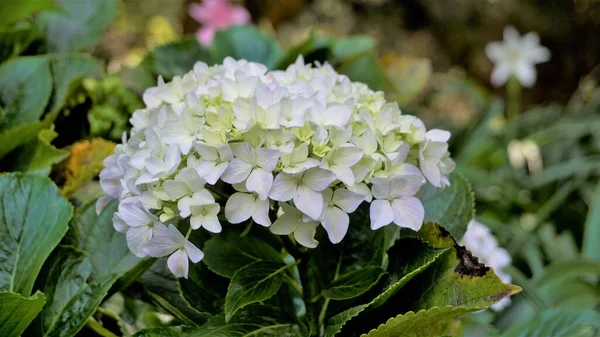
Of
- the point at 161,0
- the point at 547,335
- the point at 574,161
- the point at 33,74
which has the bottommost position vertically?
the point at 161,0

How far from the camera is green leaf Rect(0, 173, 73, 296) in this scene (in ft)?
1.75

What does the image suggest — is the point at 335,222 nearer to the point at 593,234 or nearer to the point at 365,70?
the point at 365,70

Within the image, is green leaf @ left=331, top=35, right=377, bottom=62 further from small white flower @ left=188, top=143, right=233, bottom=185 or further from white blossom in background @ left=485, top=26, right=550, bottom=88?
white blossom in background @ left=485, top=26, right=550, bottom=88

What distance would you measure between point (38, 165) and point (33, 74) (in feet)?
0.42

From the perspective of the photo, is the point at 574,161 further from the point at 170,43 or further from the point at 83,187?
the point at 83,187

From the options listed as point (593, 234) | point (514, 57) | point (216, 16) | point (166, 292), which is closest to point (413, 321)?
point (166, 292)

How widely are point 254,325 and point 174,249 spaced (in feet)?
0.36

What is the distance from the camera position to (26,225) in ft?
1.81

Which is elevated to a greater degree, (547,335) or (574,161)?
(547,335)

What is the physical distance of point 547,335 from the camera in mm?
626

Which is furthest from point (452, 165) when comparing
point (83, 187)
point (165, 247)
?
point (83, 187)

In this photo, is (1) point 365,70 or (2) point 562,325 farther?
(1) point 365,70

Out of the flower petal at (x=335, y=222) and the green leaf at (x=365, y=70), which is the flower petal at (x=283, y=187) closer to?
the flower petal at (x=335, y=222)

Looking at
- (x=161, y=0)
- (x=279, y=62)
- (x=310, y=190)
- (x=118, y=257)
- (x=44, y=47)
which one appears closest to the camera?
(x=310, y=190)
